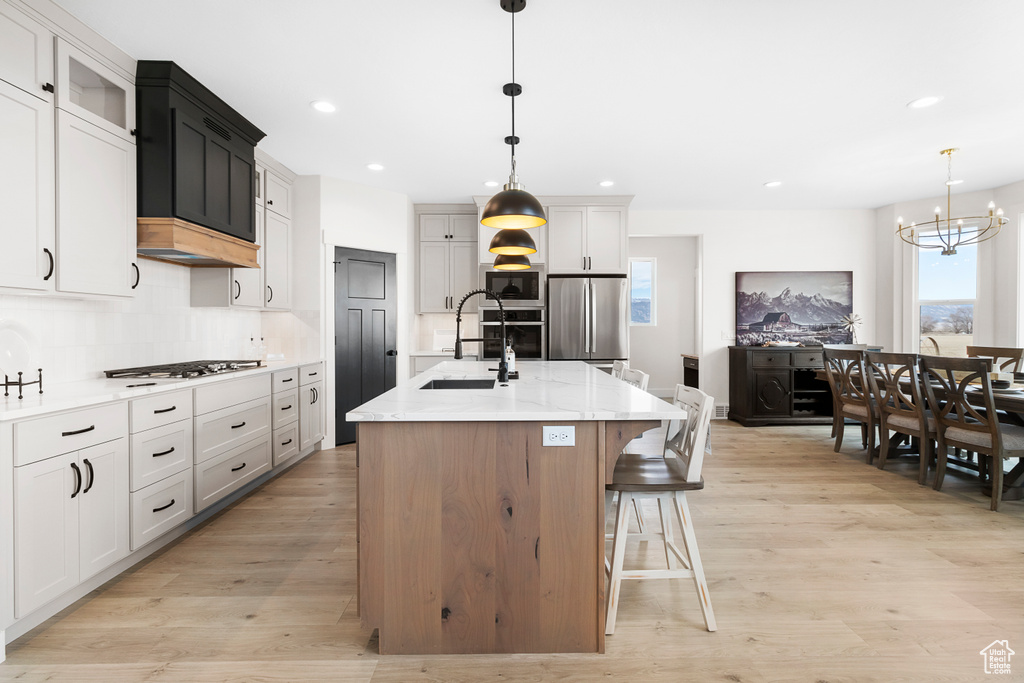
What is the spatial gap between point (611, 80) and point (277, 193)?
3.06m

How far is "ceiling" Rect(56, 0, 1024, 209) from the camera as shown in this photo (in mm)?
2424

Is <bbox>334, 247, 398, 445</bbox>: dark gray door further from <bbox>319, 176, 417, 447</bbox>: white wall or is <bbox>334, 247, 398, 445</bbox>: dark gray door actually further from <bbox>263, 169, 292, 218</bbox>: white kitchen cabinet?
<bbox>263, 169, 292, 218</bbox>: white kitchen cabinet

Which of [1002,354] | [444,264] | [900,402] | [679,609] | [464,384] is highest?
[444,264]

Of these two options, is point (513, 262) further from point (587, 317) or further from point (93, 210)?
point (93, 210)

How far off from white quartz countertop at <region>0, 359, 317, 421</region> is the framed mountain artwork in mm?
5718

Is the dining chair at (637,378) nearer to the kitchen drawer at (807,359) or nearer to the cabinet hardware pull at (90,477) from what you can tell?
the cabinet hardware pull at (90,477)

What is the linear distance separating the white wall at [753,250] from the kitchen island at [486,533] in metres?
5.09

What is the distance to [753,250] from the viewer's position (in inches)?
256

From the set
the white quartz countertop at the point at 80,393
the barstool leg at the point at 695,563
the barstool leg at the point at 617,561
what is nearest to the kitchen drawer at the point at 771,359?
the barstool leg at the point at 695,563

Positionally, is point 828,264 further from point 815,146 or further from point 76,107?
point 76,107

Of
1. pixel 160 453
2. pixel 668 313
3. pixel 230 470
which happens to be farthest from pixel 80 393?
pixel 668 313

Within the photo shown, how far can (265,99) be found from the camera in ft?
10.8

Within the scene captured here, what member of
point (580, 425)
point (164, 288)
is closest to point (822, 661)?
point (580, 425)

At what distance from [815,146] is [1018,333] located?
3.18 meters
